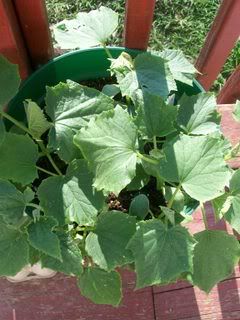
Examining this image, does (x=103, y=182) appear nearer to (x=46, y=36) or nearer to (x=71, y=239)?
(x=71, y=239)

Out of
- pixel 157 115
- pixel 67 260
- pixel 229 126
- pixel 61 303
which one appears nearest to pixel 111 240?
pixel 67 260

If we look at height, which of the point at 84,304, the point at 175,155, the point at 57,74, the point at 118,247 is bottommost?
the point at 84,304

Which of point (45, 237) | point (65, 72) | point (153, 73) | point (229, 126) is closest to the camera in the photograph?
point (45, 237)

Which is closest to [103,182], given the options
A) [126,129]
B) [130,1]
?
[126,129]

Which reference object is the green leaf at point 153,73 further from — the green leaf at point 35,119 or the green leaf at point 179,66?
the green leaf at point 35,119

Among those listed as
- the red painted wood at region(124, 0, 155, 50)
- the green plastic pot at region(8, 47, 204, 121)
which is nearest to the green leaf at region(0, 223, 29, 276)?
the green plastic pot at region(8, 47, 204, 121)

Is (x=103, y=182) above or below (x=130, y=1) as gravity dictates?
below

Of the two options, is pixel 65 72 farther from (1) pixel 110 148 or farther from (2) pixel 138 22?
(1) pixel 110 148
